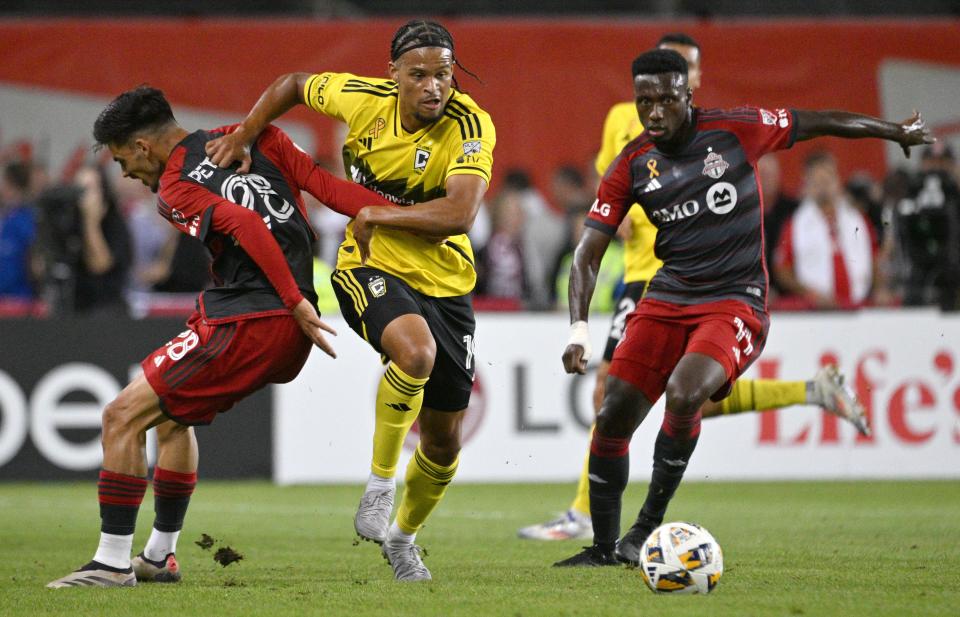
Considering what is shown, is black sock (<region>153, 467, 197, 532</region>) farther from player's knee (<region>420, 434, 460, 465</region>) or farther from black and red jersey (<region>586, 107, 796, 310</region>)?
black and red jersey (<region>586, 107, 796, 310</region>)

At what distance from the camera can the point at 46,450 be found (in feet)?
39.6

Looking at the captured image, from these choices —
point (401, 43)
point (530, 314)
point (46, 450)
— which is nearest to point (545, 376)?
point (530, 314)

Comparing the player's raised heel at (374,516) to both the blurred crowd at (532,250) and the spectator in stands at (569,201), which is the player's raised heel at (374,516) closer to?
the blurred crowd at (532,250)

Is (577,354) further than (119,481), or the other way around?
(577,354)

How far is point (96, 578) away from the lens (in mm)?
6293

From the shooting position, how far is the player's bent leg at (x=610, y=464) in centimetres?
711

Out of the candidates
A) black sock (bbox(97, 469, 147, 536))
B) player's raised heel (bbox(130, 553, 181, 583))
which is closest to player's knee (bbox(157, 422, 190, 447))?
black sock (bbox(97, 469, 147, 536))

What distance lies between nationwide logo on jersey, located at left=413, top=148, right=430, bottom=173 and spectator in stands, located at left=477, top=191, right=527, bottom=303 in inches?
285

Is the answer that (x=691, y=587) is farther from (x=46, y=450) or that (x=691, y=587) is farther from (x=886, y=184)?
(x=886, y=184)

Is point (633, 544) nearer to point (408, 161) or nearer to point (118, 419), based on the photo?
point (408, 161)

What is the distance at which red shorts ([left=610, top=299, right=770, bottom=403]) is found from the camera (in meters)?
7.01

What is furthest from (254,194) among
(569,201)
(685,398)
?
(569,201)

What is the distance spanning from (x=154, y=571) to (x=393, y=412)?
52.8 inches

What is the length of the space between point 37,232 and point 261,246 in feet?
24.8
